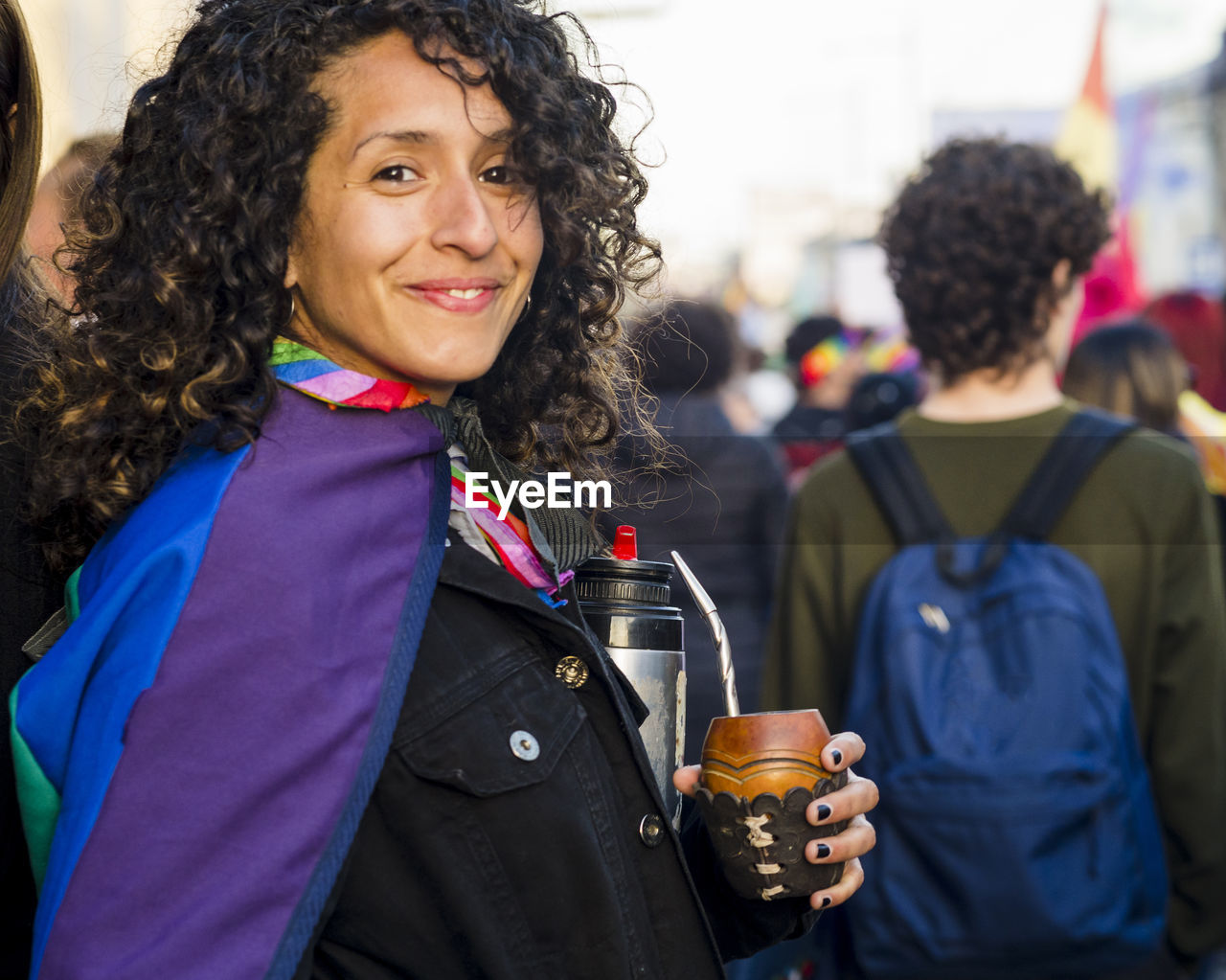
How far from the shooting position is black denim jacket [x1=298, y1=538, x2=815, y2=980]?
1.43 meters

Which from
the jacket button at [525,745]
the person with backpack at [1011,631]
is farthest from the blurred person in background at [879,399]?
the jacket button at [525,745]

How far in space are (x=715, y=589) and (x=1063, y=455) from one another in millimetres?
1815

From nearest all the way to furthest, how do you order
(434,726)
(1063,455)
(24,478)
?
(434,726) < (24,478) < (1063,455)

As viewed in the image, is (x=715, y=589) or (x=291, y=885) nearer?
(x=291, y=885)

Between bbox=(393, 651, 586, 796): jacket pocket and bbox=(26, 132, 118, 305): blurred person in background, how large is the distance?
89cm

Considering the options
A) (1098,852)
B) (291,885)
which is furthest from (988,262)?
(291,885)

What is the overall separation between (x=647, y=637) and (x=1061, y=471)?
1393 mm

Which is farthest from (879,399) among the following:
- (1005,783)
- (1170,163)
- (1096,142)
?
(1170,163)

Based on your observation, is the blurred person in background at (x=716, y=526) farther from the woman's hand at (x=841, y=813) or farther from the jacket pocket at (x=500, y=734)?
the jacket pocket at (x=500, y=734)

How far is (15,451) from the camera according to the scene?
1725mm

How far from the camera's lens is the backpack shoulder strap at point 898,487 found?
9.34 ft

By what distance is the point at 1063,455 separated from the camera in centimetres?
288

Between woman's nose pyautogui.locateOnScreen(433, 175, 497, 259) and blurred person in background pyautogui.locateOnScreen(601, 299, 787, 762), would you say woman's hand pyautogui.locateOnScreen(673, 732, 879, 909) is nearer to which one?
woman's nose pyautogui.locateOnScreen(433, 175, 497, 259)

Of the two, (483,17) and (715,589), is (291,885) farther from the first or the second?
(715,589)
